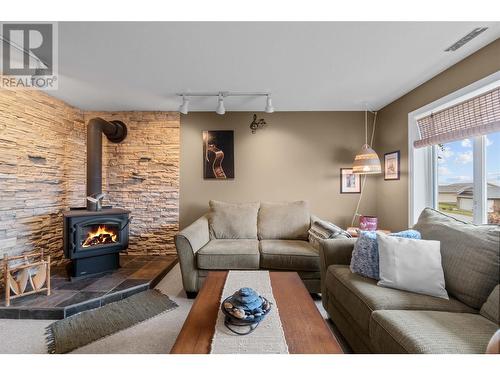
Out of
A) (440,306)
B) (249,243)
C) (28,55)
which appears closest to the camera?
(440,306)

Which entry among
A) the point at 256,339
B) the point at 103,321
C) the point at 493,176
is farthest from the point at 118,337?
the point at 493,176

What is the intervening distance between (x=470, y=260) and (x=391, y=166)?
83.4 inches

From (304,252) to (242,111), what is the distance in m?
2.29

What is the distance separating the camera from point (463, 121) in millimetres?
2213

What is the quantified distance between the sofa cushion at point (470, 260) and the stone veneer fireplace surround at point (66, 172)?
3236 mm

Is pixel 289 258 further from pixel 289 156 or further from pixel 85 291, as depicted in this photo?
pixel 85 291

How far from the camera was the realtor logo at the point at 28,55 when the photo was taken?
1.78 metres

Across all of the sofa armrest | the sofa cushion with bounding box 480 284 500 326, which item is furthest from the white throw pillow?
the sofa armrest

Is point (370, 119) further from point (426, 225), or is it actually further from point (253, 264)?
point (253, 264)

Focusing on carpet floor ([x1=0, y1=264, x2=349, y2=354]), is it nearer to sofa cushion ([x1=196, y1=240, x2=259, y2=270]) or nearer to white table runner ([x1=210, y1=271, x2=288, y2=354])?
sofa cushion ([x1=196, y1=240, x2=259, y2=270])

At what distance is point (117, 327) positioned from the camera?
6.31 ft

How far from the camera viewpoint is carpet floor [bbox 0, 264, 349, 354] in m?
1.67

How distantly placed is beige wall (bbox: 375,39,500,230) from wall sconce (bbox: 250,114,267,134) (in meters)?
1.77
